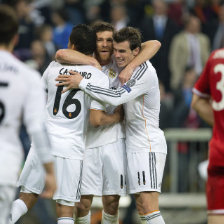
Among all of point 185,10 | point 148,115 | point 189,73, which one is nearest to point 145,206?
point 148,115

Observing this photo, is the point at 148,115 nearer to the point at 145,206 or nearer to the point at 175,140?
the point at 145,206

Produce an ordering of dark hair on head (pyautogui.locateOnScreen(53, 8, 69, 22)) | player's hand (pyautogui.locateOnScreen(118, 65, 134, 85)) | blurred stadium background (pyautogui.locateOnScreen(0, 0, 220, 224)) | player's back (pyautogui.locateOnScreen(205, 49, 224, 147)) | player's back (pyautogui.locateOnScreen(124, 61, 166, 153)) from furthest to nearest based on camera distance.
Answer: dark hair on head (pyautogui.locateOnScreen(53, 8, 69, 22)) < blurred stadium background (pyautogui.locateOnScreen(0, 0, 220, 224)) < player's back (pyautogui.locateOnScreen(124, 61, 166, 153)) < player's hand (pyautogui.locateOnScreen(118, 65, 134, 85)) < player's back (pyautogui.locateOnScreen(205, 49, 224, 147))

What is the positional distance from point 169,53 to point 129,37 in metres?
6.55

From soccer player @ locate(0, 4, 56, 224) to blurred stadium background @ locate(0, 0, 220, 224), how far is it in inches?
250

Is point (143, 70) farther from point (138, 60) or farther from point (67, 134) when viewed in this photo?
point (67, 134)

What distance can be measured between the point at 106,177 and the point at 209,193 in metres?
1.72

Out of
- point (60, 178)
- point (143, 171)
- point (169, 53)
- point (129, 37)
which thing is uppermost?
point (169, 53)

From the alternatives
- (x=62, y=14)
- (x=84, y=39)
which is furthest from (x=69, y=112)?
(x=62, y=14)

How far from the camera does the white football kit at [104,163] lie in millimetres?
6910

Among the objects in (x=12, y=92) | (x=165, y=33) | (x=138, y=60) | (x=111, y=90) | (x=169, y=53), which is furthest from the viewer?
(x=169, y=53)

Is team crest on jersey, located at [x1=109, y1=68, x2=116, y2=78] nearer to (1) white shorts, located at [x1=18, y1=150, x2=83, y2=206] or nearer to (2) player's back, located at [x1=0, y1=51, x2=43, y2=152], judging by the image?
(1) white shorts, located at [x1=18, y1=150, x2=83, y2=206]

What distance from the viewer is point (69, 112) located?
6.54 metres

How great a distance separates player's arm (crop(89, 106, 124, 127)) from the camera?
659cm

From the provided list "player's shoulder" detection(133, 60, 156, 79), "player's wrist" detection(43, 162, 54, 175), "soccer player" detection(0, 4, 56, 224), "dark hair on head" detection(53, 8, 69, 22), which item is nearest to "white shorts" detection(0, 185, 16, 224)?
"soccer player" detection(0, 4, 56, 224)
